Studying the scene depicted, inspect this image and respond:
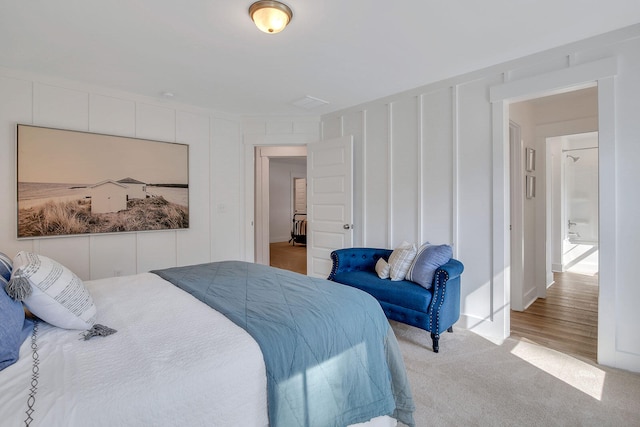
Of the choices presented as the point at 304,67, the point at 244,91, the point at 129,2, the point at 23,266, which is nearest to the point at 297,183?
the point at 244,91

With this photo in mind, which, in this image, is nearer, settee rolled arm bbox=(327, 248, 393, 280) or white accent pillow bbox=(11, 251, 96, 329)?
white accent pillow bbox=(11, 251, 96, 329)

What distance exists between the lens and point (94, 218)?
352 centimetres

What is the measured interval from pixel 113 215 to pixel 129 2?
2.36 metres

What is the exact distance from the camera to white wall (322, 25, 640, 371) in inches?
94.7

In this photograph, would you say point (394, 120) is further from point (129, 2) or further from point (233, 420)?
point (233, 420)

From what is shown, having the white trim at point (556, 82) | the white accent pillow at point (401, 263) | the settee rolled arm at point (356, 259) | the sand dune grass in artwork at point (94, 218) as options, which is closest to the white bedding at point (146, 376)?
the white accent pillow at point (401, 263)

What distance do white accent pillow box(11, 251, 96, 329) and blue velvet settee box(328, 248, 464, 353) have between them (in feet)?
7.37

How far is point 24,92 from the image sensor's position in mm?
3139

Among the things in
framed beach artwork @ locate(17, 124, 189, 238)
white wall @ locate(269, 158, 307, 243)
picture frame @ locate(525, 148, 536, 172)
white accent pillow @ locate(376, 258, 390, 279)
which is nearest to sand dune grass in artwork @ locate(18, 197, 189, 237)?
framed beach artwork @ locate(17, 124, 189, 238)

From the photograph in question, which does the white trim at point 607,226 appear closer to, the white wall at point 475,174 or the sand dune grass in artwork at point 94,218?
the white wall at point 475,174

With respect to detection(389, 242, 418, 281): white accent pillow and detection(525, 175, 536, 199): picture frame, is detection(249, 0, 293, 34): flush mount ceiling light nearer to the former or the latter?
detection(389, 242, 418, 281): white accent pillow

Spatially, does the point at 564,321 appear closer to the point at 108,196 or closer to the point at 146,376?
the point at 146,376

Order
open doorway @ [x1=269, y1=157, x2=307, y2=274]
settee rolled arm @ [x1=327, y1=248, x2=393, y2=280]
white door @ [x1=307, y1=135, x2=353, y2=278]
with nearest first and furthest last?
settee rolled arm @ [x1=327, y1=248, x2=393, y2=280] → white door @ [x1=307, y1=135, x2=353, y2=278] → open doorway @ [x1=269, y1=157, x2=307, y2=274]

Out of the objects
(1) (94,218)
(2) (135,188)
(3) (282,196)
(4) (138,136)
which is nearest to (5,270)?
(1) (94,218)
